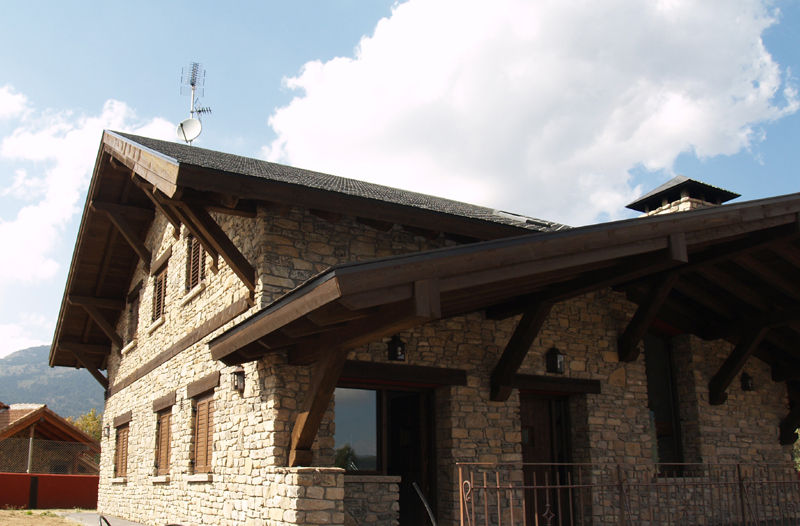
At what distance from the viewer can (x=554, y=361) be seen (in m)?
10.3

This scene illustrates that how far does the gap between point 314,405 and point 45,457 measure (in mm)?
17416

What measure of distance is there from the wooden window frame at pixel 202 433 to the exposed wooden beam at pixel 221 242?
2.22 metres

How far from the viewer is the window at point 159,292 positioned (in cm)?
1316

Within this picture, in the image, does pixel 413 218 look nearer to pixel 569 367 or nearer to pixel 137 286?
pixel 569 367

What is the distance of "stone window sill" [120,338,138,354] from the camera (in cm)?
1488

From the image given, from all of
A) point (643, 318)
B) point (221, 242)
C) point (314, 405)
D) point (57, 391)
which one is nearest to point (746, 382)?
point (643, 318)

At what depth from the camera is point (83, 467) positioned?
23016mm

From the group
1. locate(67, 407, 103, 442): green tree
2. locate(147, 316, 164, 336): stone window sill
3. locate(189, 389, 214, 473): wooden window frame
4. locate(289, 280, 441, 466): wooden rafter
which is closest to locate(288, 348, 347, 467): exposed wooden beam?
locate(289, 280, 441, 466): wooden rafter

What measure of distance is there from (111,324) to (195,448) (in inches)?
344

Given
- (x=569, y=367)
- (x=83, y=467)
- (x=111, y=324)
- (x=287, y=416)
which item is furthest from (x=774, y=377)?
(x=83, y=467)

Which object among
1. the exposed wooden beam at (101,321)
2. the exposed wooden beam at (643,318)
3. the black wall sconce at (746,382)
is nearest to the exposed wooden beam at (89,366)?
the exposed wooden beam at (101,321)

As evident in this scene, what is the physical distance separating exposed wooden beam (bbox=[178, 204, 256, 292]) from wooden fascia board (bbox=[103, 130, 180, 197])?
386 mm

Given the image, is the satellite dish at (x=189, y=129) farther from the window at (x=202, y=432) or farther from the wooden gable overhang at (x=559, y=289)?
the wooden gable overhang at (x=559, y=289)

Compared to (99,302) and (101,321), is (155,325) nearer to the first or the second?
(101,321)
